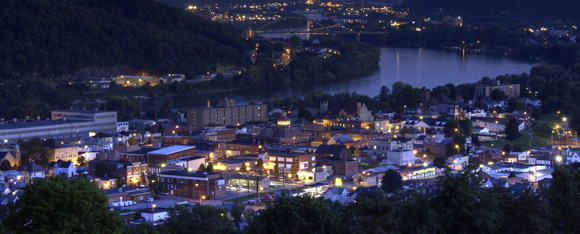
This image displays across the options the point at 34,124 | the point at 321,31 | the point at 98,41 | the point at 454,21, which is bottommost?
the point at 34,124

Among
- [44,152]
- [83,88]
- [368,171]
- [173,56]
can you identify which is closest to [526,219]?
[368,171]

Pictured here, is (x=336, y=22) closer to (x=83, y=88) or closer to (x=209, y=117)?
(x=83, y=88)

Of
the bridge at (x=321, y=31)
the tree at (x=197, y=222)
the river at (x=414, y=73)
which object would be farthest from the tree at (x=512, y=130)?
the bridge at (x=321, y=31)

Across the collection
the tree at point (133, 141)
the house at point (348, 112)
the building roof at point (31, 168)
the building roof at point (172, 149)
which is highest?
the house at point (348, 112)

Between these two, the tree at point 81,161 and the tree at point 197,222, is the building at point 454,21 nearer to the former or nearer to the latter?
the tree at point 81,161

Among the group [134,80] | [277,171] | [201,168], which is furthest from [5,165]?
[134,80]

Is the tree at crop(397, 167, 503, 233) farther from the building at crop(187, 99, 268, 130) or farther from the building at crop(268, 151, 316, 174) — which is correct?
the building at crop(187, 99, 268, 130)

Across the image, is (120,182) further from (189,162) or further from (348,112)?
(348,112)
